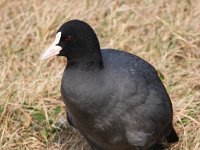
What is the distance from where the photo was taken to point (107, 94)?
4.04m

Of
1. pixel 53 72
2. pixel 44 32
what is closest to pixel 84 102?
pixel 53 72

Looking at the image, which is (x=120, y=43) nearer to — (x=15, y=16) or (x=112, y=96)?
(x=15, y=16)

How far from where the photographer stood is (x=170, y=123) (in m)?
4.55

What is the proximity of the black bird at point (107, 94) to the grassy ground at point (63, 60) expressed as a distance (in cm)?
60

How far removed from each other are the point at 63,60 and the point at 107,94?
6.01 feet

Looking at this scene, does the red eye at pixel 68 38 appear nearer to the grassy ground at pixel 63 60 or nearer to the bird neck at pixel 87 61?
the bird neck at pixel 87 61

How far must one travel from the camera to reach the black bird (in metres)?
4.03

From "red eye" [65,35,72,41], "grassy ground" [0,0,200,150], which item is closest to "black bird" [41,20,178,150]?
"red eye" [65,35,72,41]

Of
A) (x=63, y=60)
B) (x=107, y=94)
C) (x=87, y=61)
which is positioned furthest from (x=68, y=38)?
(x=63, y=60)

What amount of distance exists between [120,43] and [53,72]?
743mm

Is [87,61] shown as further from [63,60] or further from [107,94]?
[63,60]

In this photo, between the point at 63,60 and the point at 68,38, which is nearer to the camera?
the point at 68,38

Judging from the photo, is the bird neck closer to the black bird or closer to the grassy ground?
the black bird

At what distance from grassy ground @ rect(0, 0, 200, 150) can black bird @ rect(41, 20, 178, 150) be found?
60 cm
